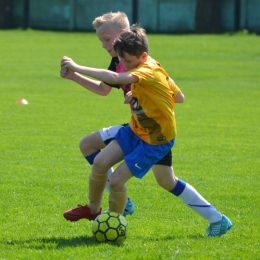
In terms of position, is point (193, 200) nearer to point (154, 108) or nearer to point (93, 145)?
point (154, 108)

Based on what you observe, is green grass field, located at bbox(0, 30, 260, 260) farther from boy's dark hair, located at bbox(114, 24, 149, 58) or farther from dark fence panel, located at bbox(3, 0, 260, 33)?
dark fence panel, located at bbox(3, 0, 260, 33)

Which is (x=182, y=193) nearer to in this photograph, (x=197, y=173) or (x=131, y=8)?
(x=197, y=173)

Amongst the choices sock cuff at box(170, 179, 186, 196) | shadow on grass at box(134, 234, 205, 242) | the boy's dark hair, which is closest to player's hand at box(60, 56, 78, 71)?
the boy's dark hair

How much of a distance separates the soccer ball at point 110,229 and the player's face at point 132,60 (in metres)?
1.24

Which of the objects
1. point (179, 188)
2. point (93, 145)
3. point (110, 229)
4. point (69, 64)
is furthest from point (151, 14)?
→ point (110, 229)

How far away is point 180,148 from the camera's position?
10430 mm

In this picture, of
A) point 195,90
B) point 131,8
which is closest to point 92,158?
point 195,90

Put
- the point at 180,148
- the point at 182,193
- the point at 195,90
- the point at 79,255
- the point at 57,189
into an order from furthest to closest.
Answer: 1. the point at 195,90
2. the point at 180,148
3. the point at 57,189
4. the point at 182,193
5. the point at 79,255

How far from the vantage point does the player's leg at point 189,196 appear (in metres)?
5.83

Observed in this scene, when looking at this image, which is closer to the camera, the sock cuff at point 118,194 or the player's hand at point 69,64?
the player's hand at point 69,64

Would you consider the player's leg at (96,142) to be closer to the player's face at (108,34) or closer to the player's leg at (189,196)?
the player's leg at (189,196)

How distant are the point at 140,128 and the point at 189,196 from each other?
0.74 m

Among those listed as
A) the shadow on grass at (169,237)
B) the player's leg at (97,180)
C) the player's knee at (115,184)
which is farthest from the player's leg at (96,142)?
the shadow on grass at (169,237)

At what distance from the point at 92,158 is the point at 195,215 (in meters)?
1.21
